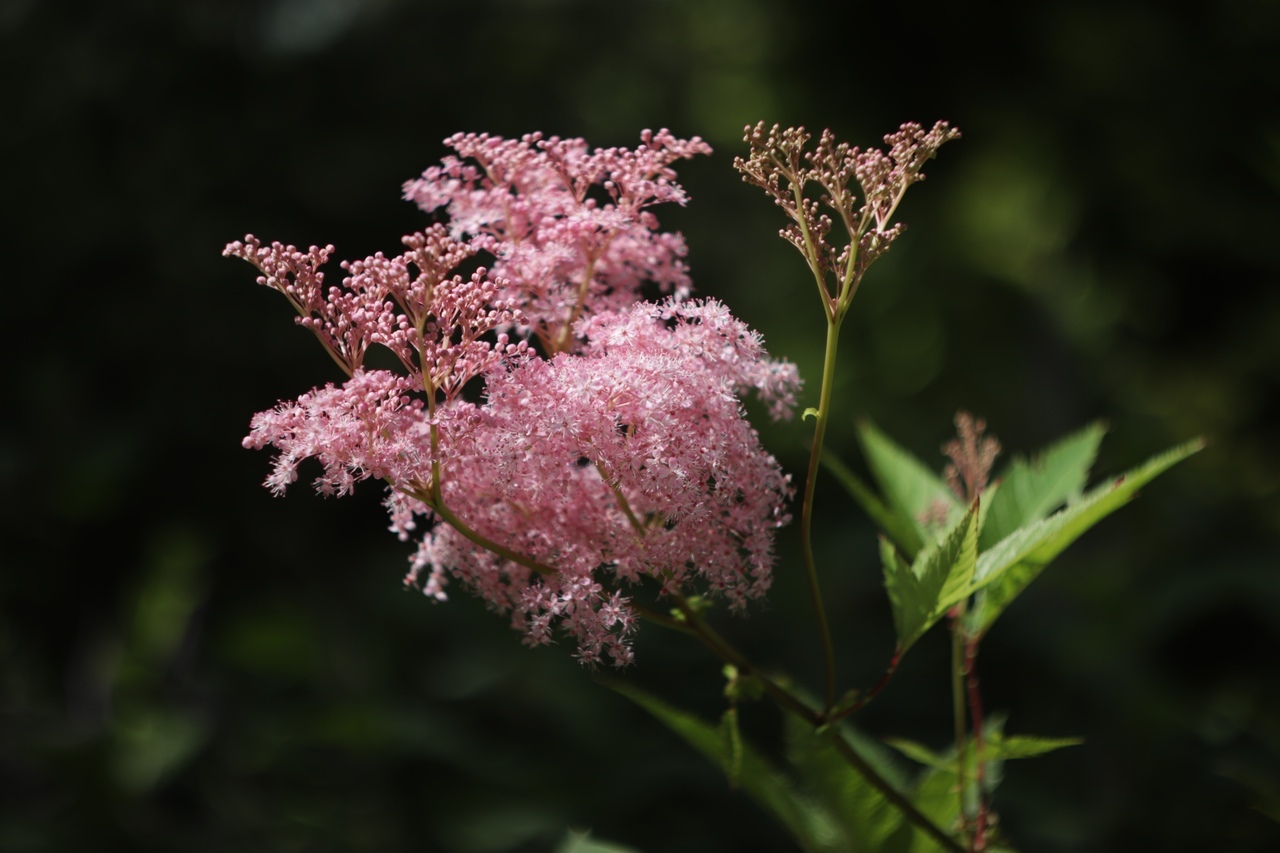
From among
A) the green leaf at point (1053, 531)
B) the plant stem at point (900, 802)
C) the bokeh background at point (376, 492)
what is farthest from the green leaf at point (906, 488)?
the bokeh background at point (376, 492)

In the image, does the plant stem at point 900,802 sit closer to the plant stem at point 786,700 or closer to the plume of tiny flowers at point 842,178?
the plant stem at point 786,700

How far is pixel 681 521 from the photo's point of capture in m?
1.15

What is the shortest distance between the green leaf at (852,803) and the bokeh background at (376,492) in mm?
2752

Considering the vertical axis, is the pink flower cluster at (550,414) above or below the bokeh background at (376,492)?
below

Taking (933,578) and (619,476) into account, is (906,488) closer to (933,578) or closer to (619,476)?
(933,578)

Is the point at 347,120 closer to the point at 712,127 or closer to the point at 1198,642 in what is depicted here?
the point at 712,127

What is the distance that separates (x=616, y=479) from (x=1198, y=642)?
4759 mm

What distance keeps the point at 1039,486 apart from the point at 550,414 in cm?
88

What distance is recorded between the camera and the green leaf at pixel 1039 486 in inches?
58.4

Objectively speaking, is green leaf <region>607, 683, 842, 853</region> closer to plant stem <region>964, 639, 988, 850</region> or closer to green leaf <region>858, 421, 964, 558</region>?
plant stem <region>964, 639, 988, 850</region>

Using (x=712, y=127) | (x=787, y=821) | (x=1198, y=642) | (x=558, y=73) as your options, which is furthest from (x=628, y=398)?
(x=712, y=127)

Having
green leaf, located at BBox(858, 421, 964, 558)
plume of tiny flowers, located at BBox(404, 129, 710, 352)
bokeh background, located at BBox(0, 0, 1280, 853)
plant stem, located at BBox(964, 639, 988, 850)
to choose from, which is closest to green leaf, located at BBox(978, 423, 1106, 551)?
green leaf, located at BBox(858, 421, 964, 558)

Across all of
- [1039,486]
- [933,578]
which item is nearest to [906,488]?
[1039,486]

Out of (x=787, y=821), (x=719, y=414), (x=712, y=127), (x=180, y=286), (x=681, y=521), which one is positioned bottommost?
(x=787, y=821)
